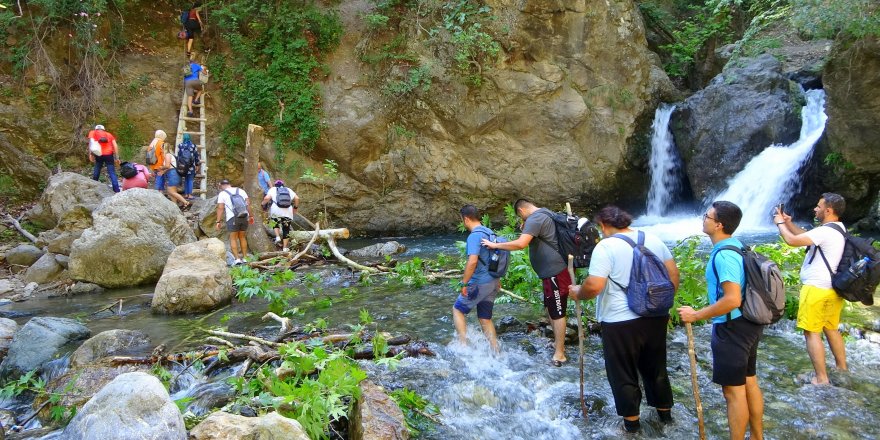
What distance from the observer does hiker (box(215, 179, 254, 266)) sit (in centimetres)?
1039

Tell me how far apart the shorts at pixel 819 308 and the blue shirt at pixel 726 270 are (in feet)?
6.35

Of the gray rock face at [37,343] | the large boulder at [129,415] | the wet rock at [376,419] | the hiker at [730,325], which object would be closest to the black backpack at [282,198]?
the gray rock face at [37,343]

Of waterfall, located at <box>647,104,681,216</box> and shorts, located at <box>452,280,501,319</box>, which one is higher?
waterfall, located at <box>647,104,681,216</box>

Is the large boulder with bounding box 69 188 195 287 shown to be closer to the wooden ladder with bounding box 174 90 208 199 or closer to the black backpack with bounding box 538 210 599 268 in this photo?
the wooden ladder with bounding box 174 90 208 199

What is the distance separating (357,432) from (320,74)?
15.2 meters

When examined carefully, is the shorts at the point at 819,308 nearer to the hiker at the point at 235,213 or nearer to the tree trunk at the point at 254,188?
the hiker at the point at 235,213

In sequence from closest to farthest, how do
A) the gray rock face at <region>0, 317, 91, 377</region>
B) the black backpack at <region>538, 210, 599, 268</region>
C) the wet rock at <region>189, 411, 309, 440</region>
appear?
the wet rock at <region>189, 411, 309, 440</region>, the black backpack at <region>538, 210, 599, 268</region>, the gray rock face at <region>0, 317, 91, 377</region>

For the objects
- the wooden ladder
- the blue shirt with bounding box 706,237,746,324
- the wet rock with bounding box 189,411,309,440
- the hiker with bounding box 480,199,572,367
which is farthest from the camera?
the wooden ladder

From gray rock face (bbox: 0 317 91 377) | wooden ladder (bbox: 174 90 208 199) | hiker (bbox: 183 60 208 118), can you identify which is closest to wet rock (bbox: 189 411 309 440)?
gray rock face (bbox: 0 317 91 377)

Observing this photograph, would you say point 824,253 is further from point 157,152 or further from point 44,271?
point 157,152

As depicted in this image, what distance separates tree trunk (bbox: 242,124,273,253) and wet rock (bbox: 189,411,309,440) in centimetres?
A: 825

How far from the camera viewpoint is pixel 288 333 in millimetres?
6082

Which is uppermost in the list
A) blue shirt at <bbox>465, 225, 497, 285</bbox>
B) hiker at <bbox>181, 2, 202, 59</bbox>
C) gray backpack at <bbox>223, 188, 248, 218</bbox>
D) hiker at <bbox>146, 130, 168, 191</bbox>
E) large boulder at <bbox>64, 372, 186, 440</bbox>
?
hiker at <bbox>181, 2, 202, 59</bbox>

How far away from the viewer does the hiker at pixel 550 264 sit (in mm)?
5520
